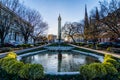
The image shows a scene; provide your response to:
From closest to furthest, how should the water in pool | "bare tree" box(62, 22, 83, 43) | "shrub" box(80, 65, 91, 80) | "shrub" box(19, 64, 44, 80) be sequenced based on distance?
"shrub" box(19, 64, 44, 80)
"shrub" box(80, 65, 91, 80)
the water in pool
"bare tree" box(62, 22, 83, 43)

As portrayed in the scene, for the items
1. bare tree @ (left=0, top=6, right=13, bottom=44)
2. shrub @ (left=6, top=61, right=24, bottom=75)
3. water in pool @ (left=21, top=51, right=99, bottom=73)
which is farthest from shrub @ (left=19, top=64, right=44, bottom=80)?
bare tree @ (left=0, top=6, right=13, bottom=44)

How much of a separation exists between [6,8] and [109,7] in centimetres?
1759

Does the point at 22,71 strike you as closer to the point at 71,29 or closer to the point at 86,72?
the point at 86,72

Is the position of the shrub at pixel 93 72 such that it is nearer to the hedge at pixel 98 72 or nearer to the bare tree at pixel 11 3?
the hedge at pixel 98 72

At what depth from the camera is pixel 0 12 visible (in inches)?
1097

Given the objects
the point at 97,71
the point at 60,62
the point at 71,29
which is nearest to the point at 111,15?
the point at 60,62

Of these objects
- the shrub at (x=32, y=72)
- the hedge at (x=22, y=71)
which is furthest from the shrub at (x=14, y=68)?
the shrub at (x=32, y=72)

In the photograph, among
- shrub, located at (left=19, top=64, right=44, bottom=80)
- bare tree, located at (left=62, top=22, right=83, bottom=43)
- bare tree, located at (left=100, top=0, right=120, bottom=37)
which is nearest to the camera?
shrub, located at (left=19, top=64, right=44, bottom=80)

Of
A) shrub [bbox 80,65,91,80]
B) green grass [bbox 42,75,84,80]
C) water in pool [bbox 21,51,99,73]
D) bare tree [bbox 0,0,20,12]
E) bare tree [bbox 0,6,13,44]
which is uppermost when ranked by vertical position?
bare tree [bbox 0,0,20,12]

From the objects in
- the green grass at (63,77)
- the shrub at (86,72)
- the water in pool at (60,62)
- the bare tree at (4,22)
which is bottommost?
the water in pool at (60,62)

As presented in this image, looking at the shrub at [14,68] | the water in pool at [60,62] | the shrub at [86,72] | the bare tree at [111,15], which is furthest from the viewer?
the bare tree at [111,15]

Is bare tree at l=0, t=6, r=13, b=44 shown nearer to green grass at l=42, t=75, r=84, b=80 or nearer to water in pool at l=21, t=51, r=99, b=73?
water in pool at l=21, t=51, r=99, b=73

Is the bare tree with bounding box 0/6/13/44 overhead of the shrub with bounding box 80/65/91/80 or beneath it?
overhead

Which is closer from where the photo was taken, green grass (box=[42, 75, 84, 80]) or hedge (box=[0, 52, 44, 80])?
hedge (box=[0, 52, 44, 80])
